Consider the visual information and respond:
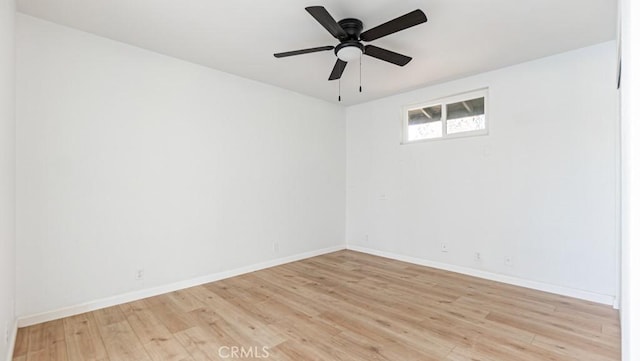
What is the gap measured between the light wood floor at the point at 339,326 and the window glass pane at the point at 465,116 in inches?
80.1

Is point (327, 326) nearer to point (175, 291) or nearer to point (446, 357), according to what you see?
point (446, 357)

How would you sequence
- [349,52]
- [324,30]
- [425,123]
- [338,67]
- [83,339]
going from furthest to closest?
[425,123], [338,67], [324,30], [349,52], [83,339]

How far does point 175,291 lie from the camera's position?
329 cm

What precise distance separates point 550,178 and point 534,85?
1.09m

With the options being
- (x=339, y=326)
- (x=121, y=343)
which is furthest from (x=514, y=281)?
(x=121, y=343)

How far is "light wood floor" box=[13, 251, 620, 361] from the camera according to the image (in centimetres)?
211

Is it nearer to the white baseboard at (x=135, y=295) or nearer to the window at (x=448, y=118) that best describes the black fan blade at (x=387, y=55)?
the window at (x=448, y=118)

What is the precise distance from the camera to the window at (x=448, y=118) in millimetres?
3953

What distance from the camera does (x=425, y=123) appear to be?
14.9 ft

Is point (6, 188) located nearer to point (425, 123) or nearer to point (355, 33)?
point (355, 33)

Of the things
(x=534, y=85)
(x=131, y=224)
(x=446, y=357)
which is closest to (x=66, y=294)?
(x=131, y=224)

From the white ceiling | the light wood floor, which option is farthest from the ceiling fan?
the light wood floor

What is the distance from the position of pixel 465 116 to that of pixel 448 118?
0.78 ft

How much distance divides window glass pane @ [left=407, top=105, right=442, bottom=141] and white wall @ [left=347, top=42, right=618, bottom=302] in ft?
0.56
